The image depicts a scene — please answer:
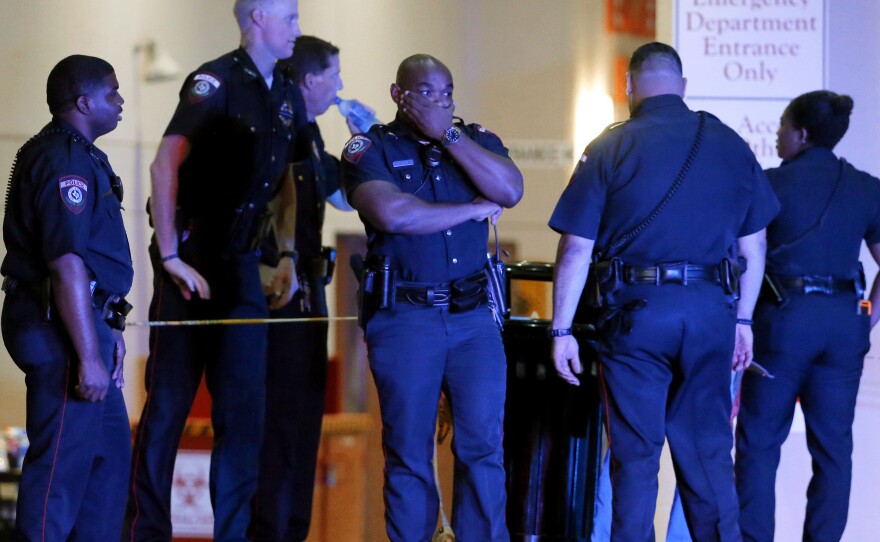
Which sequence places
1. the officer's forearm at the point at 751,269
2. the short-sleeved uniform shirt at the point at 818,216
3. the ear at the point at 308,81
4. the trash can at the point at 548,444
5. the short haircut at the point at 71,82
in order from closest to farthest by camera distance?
the short haircut at the point at 71,82, the officer's forearm at the point at 751,269, the trash can at the point at 548,444, the short-sleeved uniform shirt at the point at 818,216, the ear at the point at 308,81

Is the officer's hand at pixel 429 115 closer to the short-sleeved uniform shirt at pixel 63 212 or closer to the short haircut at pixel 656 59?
the short haircut at pixel 656 59

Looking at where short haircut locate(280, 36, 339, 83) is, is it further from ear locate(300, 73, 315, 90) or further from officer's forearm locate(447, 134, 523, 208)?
officer's forearm locate(447, 134, 523, 208)

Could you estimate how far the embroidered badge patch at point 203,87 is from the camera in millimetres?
3719

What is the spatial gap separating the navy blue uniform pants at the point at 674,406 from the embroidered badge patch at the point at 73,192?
143 centimetres

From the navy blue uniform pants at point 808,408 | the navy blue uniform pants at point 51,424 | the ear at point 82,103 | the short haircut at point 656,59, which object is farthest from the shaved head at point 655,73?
the navy blue uniform pants at point 51,424

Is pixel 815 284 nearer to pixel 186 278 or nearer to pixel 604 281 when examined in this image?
Result: pixel 604 281

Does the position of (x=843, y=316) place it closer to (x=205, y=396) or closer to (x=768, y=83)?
(x=768, y=83)

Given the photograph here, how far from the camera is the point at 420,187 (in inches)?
119

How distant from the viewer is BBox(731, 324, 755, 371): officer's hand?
3.38m

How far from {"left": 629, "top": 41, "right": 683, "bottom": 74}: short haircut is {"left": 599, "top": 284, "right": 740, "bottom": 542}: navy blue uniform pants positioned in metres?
0.63

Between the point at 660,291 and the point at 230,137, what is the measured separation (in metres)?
1.55

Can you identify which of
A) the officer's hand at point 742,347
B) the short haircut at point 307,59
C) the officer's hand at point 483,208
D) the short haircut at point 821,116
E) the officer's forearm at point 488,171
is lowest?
the officer's hand at point 742,347

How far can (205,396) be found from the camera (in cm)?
434

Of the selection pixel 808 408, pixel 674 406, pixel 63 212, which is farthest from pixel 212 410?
pixel 808 408
